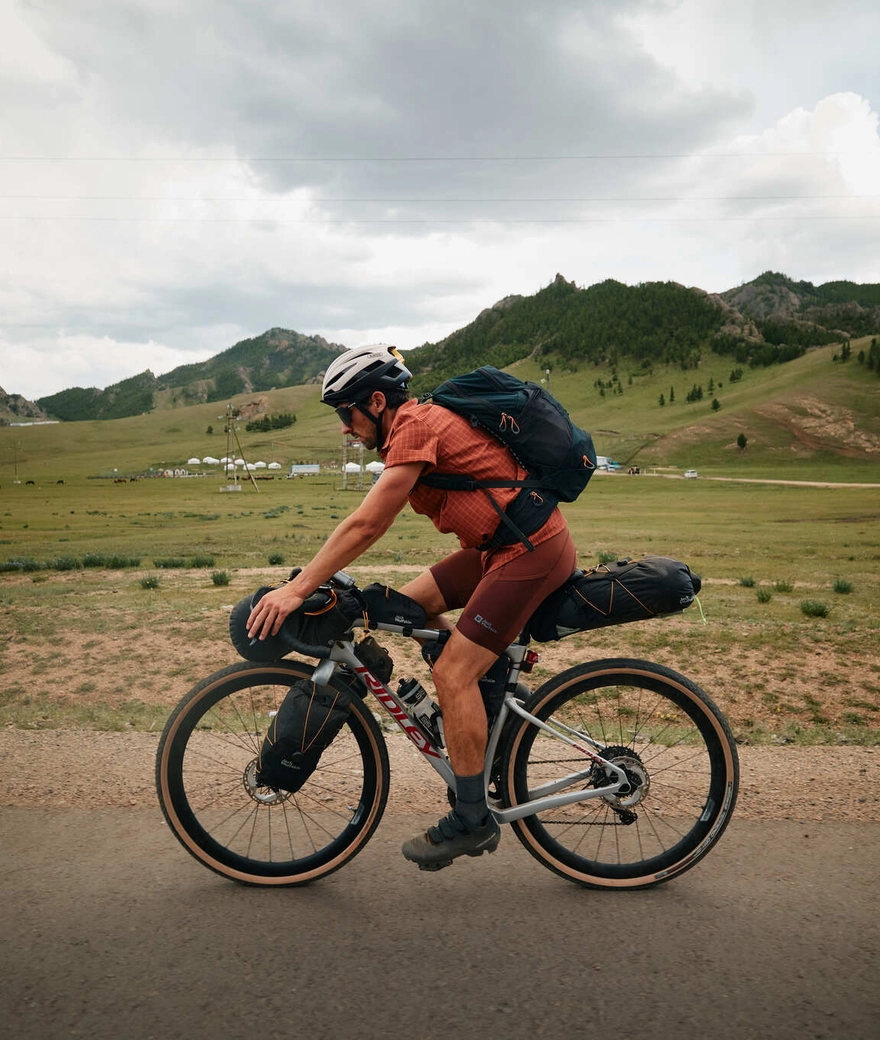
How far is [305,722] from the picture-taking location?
335cm

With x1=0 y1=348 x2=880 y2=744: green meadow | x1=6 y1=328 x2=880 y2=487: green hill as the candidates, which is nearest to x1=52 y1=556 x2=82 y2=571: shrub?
x1=0 y1=348 x2=880 y2=744: green meadow

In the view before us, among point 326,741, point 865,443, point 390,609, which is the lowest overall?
point 865,443

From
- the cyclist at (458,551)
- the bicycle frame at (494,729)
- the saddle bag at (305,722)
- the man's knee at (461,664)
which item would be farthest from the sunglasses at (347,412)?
the saddle bag at (305,722)

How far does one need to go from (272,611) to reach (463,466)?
1011 millimetres

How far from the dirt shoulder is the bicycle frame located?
69 cm

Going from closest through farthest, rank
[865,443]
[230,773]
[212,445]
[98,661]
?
1. [230,773]
2. [98,661]
3. [865,443]
4. [212,445]

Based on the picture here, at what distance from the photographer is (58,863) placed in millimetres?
3361

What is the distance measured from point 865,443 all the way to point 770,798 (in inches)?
6043

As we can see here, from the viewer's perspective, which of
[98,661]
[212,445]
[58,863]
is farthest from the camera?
[212,445]

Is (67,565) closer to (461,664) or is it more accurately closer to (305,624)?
(305,624)

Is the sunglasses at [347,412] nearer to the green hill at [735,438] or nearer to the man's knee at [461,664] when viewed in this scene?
the man's knee at [461,664]

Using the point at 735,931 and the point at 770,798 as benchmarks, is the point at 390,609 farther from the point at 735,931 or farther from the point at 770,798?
the point at 770,798

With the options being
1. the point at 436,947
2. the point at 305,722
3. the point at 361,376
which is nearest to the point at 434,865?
the point at 436,947

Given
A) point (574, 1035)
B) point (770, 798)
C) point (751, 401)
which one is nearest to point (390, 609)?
point (574, 1035)
